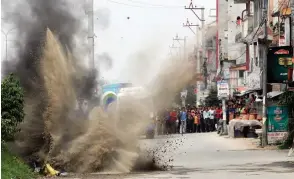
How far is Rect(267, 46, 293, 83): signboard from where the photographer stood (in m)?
22.7

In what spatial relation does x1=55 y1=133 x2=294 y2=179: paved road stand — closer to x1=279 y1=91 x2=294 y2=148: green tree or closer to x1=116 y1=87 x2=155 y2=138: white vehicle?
x1=116 y1=87 x2=155 y2=138: white vehicle

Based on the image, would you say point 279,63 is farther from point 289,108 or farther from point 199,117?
point 199,117

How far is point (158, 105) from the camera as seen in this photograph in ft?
54.9

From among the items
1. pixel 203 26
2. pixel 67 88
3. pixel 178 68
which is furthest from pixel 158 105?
pixel 203 26

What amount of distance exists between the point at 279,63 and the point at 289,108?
6.33ft

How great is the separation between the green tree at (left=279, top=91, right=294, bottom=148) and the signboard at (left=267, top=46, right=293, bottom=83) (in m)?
0.56

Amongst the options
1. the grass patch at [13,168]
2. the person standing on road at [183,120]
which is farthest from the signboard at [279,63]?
the person standing on road at [183,120]

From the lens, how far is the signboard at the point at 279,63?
22.7 m

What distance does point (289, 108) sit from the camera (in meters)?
23.7

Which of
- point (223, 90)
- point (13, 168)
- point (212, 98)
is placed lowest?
point (13, 168)

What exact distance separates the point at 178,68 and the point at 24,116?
4465mm

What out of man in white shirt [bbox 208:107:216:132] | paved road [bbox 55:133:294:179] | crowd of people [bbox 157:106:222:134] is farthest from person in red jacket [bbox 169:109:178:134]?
paved road [bbox 55:133:294:179]

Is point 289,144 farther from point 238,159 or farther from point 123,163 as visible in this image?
point 123,163

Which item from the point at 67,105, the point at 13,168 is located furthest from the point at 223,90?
the point at 13,168
